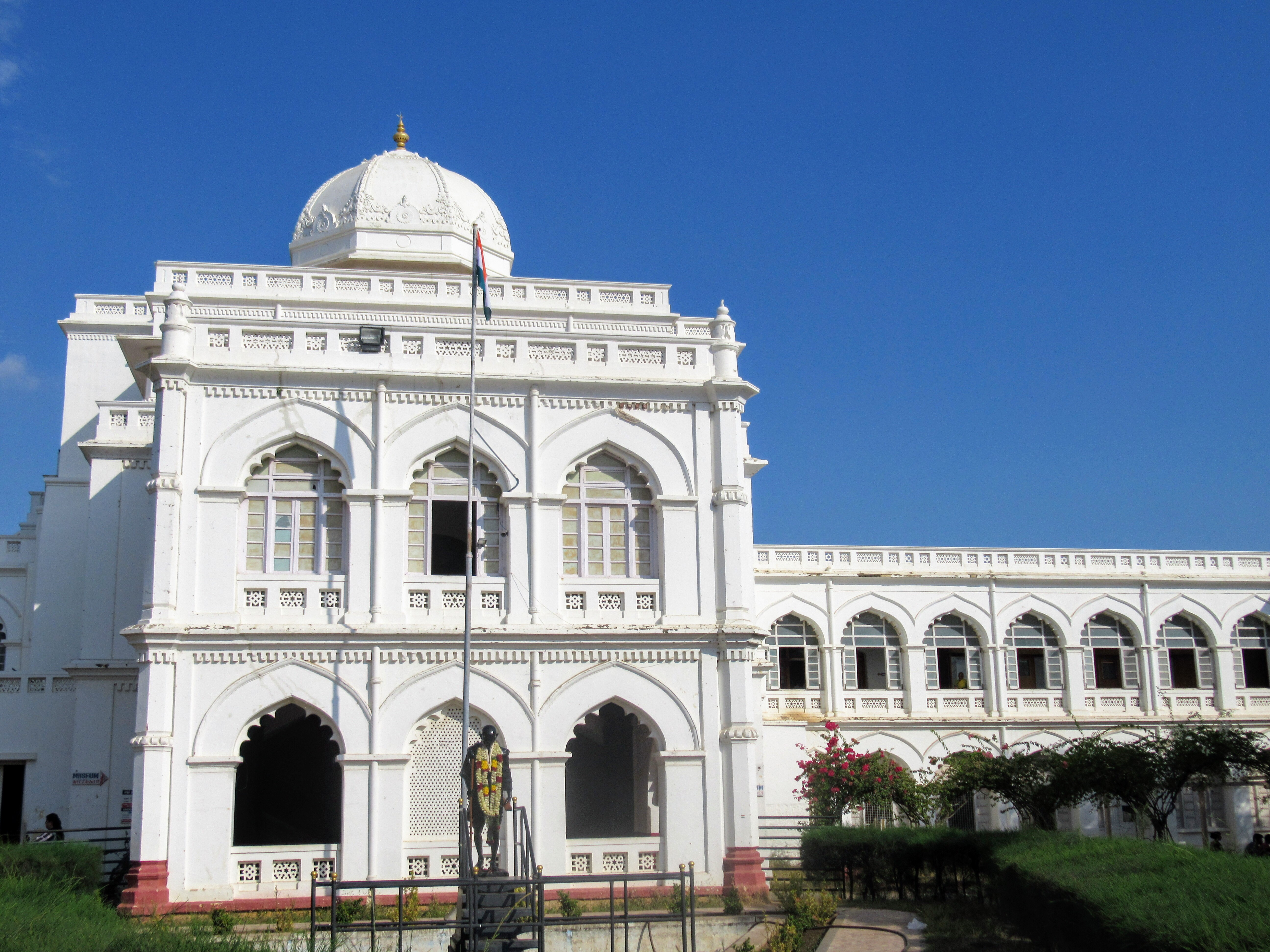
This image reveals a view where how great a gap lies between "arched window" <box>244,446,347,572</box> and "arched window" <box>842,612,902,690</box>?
16543 millimetres

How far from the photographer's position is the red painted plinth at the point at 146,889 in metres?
17.7

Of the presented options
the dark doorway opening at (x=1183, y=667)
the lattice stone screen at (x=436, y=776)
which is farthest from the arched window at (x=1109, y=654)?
the lattice stone screen at (x=436, y=776)

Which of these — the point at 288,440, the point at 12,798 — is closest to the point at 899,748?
the point at 288,440

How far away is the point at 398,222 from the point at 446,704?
566 inches

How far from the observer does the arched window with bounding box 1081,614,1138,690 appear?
33.9 meters

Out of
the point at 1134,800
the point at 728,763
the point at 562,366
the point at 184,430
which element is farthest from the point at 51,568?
the point at 1134,800

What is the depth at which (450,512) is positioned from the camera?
20.9 metres

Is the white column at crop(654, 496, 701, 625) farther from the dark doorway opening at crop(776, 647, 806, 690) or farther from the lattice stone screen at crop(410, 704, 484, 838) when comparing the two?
the dark doorway opening at crop(776, 647, 806, 690)

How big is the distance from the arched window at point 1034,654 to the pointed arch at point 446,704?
18024 mm

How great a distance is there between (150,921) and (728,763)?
334 inches

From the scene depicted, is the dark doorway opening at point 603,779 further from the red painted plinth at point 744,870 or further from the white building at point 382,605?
the red painted plinth at point 744,870

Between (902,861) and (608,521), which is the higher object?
(608,521)

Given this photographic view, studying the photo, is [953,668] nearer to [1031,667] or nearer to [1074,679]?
[1031,667]

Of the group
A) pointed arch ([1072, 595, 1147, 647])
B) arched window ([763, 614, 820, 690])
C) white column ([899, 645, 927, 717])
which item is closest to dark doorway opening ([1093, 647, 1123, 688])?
pointed arch ([1072, 595, 1147, 647])
